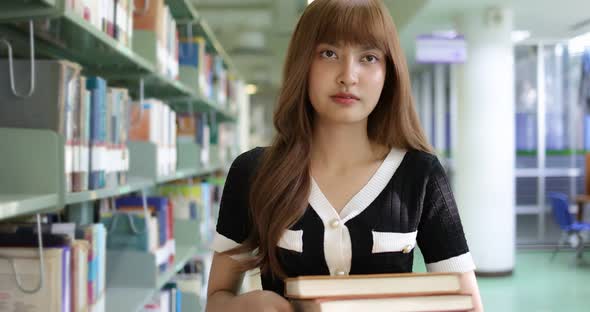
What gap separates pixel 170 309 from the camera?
122 inches

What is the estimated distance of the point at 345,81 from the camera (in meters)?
1.14

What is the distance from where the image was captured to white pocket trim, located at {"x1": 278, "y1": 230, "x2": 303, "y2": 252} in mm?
1161

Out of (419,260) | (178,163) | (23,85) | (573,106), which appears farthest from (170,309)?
(573,106)

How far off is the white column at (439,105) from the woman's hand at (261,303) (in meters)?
9.87

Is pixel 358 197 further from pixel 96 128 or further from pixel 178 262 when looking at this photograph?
pixel 178 262

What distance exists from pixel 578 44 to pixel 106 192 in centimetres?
846

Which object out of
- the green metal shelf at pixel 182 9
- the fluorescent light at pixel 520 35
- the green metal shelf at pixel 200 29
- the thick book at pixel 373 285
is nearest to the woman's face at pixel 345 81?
the thick book at pixel 373 285

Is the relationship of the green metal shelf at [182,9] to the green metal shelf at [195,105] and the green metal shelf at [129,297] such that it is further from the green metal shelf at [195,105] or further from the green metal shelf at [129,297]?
the green metal shelf at [129,297]

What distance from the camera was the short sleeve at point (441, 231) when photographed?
3.87ft

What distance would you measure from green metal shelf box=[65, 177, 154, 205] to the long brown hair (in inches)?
24.9

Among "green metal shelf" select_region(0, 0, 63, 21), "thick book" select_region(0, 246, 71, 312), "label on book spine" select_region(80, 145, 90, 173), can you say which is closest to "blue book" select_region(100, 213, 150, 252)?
"label on book spine" select_region(80, 145, 90, 173)

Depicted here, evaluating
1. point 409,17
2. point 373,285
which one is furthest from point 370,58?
point 409,17

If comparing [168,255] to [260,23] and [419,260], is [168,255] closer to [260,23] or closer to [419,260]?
[419,260]

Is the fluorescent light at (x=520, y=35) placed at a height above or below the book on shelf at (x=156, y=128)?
above
